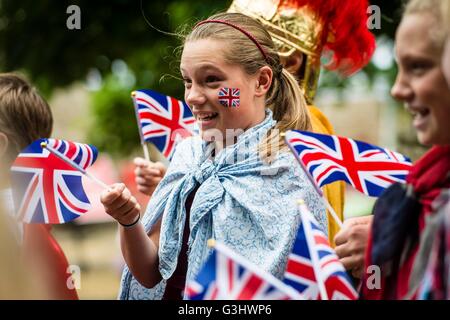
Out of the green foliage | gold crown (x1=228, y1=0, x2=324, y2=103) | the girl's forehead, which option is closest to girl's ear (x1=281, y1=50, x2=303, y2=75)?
gold crown (x1=228, y1=0, x2=324, y2=103)

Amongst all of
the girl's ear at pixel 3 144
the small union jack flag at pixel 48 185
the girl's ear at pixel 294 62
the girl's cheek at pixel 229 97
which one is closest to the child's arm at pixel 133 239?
the small union jack flag at pixel 48 185

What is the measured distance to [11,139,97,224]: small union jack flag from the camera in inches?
119

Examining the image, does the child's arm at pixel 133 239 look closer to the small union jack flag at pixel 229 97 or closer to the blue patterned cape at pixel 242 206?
the blue patterned cape at pixel 242 206

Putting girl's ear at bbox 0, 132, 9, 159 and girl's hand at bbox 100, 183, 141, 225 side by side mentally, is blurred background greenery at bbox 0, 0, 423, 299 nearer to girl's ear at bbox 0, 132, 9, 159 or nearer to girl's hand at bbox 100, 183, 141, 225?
girl's ear at bbox 0, 132, 9, 159

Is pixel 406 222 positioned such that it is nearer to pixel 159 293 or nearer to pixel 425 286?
pixel 425 286

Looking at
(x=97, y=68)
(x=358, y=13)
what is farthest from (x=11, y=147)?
(x=97, y=68)

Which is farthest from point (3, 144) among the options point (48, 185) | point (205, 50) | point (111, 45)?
point (111, 45)

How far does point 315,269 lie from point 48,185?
50.0 inches

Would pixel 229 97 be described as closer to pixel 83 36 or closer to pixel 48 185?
pixel 48 185

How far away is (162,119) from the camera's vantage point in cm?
367

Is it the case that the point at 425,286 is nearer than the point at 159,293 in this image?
Yes

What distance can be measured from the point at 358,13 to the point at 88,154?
4.45 feet

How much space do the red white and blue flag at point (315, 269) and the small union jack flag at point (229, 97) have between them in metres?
0.67
